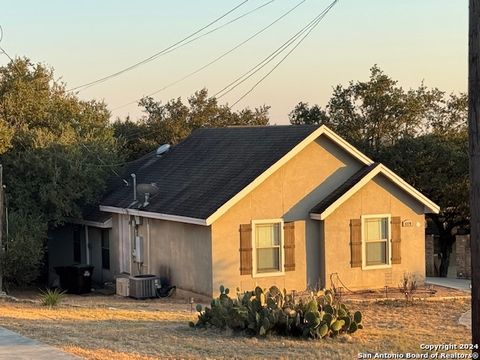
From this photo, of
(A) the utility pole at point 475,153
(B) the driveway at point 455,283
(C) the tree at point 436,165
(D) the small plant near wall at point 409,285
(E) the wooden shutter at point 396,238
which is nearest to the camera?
(A) the utility pole at point 475,153

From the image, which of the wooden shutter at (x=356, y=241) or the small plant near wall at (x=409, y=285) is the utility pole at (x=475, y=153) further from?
the wooden shutter at (x=356, y=241)

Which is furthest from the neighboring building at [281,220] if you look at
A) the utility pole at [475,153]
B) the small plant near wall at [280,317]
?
the utility pole at [475,153]

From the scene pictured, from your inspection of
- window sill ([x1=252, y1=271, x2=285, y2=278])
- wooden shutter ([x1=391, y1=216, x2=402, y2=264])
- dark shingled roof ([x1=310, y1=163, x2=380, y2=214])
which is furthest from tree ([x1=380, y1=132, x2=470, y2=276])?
window sill ([x1=252, y1=271, x2=285, y2=278])

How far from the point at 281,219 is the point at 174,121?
18317mm

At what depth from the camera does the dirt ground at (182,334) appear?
11.4 meters

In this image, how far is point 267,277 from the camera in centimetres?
2072

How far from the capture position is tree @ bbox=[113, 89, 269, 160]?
36.4 metres

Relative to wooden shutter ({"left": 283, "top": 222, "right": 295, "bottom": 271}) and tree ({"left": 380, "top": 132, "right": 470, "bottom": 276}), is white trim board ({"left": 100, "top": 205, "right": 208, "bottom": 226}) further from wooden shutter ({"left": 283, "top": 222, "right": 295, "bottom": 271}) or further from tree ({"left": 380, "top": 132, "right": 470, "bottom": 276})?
tree ({"left": 380, "top": 132, "right": 470, "bottom": 276})

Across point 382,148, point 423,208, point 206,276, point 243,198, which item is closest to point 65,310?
point 206,276

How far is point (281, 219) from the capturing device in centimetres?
2097

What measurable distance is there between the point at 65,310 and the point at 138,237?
6208mm

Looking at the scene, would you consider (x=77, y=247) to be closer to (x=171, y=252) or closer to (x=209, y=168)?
(x=171, y=252)

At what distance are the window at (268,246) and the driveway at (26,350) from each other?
943 cm

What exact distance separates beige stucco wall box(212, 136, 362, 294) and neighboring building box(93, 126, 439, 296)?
0.03 metres
